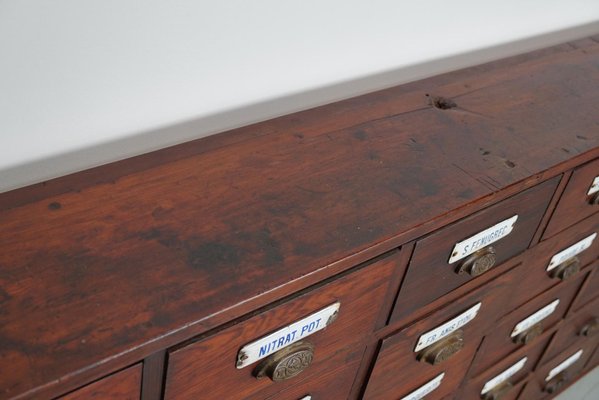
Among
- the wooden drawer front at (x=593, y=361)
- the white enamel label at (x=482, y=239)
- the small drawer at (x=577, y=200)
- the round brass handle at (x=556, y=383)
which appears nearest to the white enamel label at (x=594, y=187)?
the small drawer at (x=577, y=200)

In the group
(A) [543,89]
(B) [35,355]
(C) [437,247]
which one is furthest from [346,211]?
(A) [543,89]

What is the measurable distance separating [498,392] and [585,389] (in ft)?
1.75

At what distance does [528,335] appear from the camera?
1.31 metres

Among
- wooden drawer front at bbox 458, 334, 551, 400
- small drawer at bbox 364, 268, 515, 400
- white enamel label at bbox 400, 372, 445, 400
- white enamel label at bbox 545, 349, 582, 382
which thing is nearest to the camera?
small drawer at bbox 364, 268, 515, 400

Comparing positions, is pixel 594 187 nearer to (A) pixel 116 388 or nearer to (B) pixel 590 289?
(B) pixel 590 289

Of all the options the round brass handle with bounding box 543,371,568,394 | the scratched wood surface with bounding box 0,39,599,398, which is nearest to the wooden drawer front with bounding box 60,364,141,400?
the scratched wood surface with bounding box 0,39,599,398

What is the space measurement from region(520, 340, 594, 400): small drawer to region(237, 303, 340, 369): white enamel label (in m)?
0.94

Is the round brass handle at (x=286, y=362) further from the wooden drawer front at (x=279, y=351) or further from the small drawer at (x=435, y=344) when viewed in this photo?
the small drawer at (x=435, y=344)

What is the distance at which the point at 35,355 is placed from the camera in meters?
0.56

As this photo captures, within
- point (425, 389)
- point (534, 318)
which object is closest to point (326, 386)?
point (425, 389)

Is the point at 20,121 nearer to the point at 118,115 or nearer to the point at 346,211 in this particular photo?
the point at 118,115

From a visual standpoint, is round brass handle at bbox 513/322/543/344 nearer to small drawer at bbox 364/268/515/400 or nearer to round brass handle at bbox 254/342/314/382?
small drawer at bbox 364/268/515/400

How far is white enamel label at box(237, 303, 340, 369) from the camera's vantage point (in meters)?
0.71

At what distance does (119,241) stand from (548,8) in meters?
0.99
